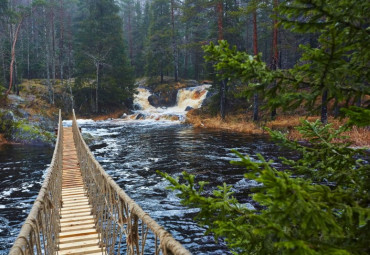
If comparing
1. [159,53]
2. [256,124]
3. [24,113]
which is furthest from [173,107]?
[24,113]

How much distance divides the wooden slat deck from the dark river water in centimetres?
136

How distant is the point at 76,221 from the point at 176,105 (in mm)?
32386

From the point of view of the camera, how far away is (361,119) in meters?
1.64

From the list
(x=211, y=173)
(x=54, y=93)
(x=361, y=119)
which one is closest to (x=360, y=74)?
(x=361, y=119)

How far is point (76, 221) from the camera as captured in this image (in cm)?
582

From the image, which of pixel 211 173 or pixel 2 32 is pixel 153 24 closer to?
pixel 2 32

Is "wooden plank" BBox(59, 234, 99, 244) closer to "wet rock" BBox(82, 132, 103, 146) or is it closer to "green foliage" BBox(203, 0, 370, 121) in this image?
"green foliage" BBox(203, 0, 370, 121)

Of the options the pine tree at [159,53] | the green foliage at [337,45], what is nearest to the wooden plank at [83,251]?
the green foliage at [337,45]

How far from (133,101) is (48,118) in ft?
48.9

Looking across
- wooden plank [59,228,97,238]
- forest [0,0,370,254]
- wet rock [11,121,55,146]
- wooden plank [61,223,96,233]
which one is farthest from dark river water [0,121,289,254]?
wooden plank [59,228,97,238]

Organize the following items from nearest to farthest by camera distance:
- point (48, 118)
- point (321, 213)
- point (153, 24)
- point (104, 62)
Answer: point (321, 213)
point (48, 118)
point (104, 62)
point (153, 24)

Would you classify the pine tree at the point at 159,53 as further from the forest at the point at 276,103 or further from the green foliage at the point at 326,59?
the green foliage at the point at 326,59

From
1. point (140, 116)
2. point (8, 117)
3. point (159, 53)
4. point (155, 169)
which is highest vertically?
point (159, 53)

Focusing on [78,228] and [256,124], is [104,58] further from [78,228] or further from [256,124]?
[78,228]
